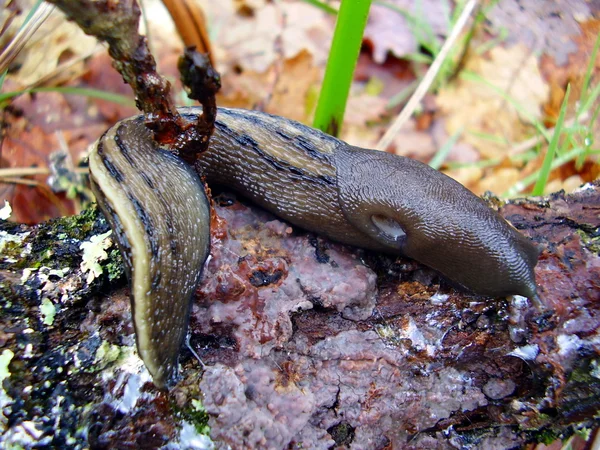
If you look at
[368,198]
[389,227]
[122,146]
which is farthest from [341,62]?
[122,146]

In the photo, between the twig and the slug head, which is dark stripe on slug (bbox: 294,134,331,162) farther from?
the twig

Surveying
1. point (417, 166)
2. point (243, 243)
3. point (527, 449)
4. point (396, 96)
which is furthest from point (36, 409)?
point (396, 96)

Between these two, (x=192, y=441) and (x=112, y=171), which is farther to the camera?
(x=112, y=171)

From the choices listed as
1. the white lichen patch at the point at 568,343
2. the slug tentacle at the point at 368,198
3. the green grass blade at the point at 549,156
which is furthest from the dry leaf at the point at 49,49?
the white lichen patch at the point at 568,343

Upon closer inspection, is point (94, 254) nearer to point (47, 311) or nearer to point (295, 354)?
point (47, 311)

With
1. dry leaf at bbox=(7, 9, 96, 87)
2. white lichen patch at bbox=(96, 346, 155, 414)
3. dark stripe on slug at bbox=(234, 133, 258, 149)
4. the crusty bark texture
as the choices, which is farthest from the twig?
dry leaf at bbox=(7, 9, 96, 87)

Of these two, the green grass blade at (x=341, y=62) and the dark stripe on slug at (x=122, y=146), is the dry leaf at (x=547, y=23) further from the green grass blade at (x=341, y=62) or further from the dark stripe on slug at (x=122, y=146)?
the dark stripe on slug at (x=122, y=146)
